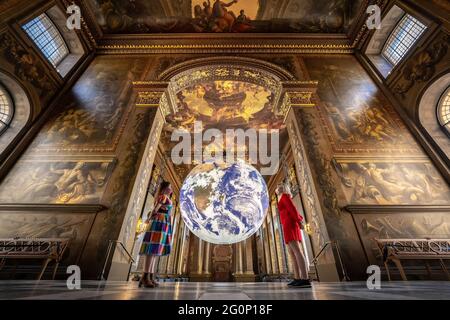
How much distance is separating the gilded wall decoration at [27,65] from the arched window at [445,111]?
12.4m

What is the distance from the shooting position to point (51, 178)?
209 inches

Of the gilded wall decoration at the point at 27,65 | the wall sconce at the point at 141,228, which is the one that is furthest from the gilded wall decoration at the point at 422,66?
the gilded wall decoration at the point at 27,65

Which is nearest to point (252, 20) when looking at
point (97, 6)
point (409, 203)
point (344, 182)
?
point (97, 6)

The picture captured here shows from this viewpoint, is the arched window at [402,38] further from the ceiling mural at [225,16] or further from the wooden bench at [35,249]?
the wooden bench at [35,249]

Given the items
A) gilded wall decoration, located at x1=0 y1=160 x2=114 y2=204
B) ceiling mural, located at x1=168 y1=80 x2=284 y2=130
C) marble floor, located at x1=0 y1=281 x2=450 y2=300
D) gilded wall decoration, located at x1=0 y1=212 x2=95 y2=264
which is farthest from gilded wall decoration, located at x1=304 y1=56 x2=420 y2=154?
gilded wall decoration, located at x1=0 y1=212 x2=95 y2=264

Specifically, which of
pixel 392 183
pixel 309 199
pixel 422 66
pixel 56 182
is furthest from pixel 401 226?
pixel 56 182

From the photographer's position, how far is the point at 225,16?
8508 mm

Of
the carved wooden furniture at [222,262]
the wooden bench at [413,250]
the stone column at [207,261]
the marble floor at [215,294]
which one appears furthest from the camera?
the carved wooden furniture at [222,262]

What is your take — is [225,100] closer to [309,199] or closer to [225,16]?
[225,16]

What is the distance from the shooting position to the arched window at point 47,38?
6.32m

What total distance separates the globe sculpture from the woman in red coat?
869 centimetres
